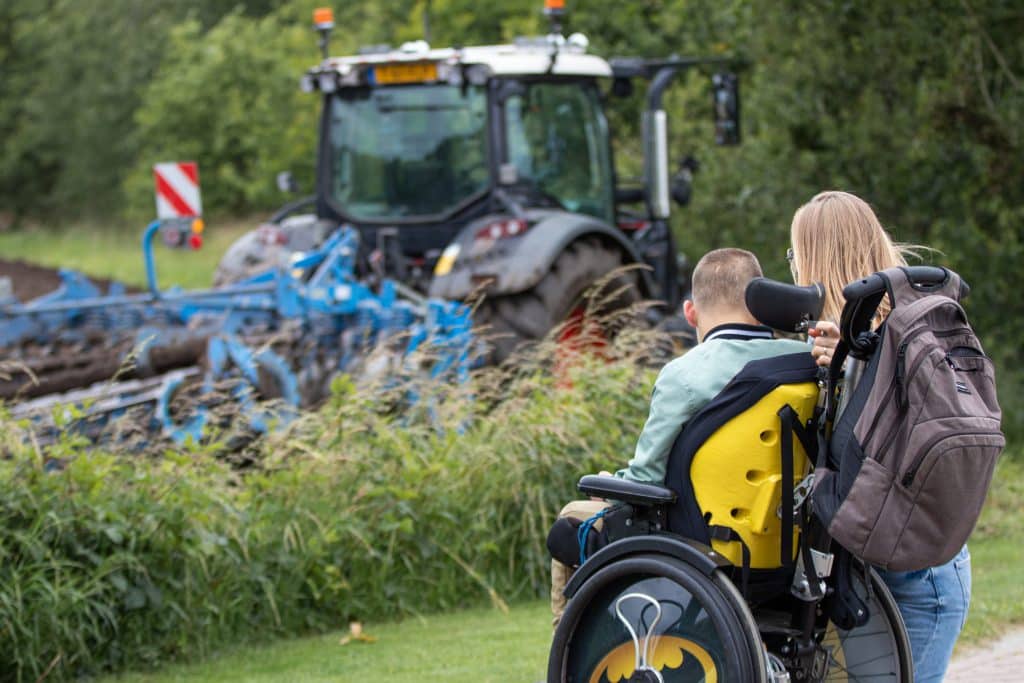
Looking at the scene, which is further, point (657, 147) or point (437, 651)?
point (657, 147)

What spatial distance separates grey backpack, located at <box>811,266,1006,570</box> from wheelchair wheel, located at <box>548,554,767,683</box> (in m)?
0.35

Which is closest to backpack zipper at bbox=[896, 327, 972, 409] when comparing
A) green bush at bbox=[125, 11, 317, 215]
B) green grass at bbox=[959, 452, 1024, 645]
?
green grass at bbox=[959, 452, 1024, 645]

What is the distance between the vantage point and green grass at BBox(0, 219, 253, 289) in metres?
24.0

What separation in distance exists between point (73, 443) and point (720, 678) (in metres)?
3.46

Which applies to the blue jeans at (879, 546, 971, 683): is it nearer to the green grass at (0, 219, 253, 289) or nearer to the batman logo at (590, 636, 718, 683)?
the batman logo at (590, 636, 718, 683)

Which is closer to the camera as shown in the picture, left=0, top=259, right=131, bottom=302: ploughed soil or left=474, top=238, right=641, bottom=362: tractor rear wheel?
left=474, top=238, right=641, bottom=362: tractor rear wheel

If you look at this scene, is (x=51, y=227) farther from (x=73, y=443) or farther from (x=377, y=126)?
(x=73, y=443)

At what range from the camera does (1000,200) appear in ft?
38.7

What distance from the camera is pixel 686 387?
381 cm

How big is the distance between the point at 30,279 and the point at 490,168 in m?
13.7

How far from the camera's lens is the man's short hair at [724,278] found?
13.0 feet

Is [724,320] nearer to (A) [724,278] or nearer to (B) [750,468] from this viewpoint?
(A) [724,278]

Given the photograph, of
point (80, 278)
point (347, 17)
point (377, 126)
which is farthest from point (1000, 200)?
point (347, 17)

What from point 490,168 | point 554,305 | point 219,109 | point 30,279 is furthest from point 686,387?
point 219,109
